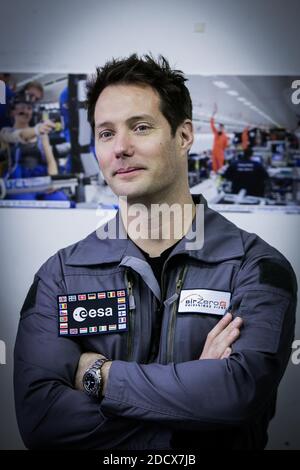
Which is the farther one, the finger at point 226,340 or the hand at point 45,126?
the hand at point 45,126

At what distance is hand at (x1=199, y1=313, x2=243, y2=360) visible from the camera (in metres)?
1.54

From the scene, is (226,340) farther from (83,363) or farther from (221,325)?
(83,363)

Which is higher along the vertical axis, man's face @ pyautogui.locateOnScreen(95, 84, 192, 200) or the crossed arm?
man's face @ pyautogui.locateOnScreen(95, 84, 192, 200)

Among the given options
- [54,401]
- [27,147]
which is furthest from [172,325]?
[27,147]

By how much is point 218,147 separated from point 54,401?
109 cm

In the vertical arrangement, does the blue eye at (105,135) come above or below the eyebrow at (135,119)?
below

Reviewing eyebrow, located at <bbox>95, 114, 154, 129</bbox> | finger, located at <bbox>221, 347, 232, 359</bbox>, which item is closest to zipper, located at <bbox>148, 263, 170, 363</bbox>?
finger, located at <bbox>221, 347, 232, 359</bbox>

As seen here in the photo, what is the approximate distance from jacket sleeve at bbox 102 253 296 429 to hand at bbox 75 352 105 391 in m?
0.11

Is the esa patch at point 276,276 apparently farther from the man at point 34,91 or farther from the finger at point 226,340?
the man at point 34,91

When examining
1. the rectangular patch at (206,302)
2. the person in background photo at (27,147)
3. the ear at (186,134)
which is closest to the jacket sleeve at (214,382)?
the rectangular patch at (206,302)

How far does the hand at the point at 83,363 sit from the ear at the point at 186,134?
791 mm

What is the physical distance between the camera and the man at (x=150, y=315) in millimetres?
1492

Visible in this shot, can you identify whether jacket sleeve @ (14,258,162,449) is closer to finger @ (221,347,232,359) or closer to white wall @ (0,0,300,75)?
finger @ (221,347,232,359)

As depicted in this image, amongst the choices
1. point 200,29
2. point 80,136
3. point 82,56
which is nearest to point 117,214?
point 80,136
